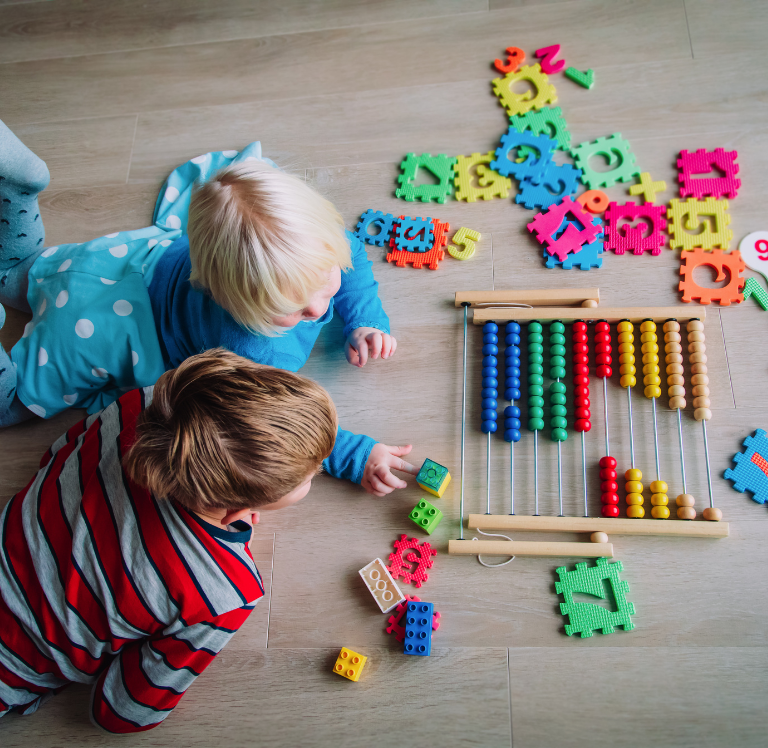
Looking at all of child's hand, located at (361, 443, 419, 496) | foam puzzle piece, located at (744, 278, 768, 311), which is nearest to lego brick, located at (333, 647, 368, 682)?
child's hand, located at (361, 443, 419, 496)

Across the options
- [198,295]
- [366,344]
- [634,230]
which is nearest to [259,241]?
[198,295]

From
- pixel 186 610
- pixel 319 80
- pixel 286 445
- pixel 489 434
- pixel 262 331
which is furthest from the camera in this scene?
pixel 319 80

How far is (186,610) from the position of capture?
80 centimetres

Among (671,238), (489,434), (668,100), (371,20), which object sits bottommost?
(489,434)

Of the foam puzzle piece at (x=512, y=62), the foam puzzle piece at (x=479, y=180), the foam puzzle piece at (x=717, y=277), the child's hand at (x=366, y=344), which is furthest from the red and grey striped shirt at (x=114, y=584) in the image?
the foam puzzle piece at (x=512, y=62)

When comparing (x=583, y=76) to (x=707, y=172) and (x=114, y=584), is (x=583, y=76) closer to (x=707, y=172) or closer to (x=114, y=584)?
(x=707, y=172)

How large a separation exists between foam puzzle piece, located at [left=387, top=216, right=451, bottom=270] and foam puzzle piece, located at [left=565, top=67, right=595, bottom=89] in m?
0.41

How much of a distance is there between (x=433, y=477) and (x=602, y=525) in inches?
10.0

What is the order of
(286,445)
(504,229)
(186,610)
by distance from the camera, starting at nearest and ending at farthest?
1. (286,445)
2. (186,610)
3. (504,229)

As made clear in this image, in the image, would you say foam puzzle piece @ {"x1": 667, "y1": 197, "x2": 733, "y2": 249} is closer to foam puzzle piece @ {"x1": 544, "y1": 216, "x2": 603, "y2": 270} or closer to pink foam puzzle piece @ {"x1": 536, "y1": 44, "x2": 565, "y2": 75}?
foam puzzle piece @ {"x1": 544, "y1": 216, "x2": 603, "y2": 270}

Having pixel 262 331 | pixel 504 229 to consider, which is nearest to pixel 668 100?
pixel 504 229

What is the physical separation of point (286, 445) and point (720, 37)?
3.91 feet

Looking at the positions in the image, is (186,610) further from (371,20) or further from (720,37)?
(720,37)

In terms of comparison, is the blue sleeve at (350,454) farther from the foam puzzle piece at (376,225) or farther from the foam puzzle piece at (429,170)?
the foam puzzle piece at (429,170)
